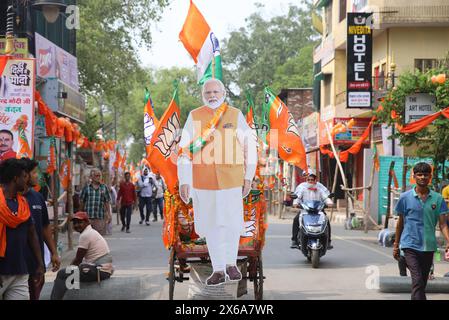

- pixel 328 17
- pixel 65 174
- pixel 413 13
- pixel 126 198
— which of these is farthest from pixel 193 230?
pixel 328 17

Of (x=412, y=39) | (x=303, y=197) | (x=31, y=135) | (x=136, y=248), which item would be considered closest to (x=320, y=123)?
(x=412, y=39)

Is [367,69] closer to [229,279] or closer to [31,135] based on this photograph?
[31,135]

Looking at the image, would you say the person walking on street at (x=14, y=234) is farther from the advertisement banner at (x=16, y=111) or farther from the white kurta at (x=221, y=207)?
the advertisement banner at (x=16, y=111)

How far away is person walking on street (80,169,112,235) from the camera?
1636 cm

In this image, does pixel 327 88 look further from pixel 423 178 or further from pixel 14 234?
pixel 14 234

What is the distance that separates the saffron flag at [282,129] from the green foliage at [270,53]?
53.4 metres

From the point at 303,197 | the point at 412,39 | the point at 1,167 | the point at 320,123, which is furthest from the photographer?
the point at 320,123

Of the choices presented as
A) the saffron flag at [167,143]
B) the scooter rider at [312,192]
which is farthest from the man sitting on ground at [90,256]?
the scooter rider at [312,192]

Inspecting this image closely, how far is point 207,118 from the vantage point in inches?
348

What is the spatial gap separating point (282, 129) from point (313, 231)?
14.2 ft

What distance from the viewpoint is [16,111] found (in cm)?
1328

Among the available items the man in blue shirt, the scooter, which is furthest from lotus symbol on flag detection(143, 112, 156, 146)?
the scooter
